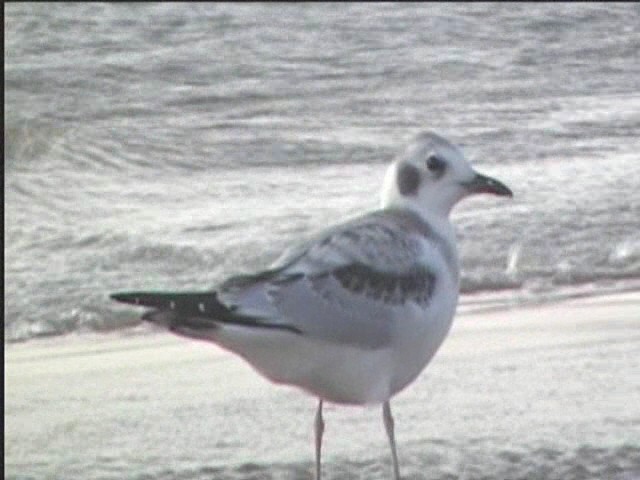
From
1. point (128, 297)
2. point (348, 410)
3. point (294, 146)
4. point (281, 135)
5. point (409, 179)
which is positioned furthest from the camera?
point (281, 135)

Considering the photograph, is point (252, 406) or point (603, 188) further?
point (603, 188)

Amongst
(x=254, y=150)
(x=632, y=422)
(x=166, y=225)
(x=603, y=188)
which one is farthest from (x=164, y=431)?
(x=254, y=150)

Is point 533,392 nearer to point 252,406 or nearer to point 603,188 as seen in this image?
point 252,406

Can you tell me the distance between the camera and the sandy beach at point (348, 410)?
5.40 m

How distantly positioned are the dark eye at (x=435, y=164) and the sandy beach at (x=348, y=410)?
0.65 m

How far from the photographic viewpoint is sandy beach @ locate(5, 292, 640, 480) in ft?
17.7

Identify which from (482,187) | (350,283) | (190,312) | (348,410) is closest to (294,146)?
(348,410)

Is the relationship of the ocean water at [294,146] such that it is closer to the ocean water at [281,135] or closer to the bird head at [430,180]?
the ocean water at [281,135]

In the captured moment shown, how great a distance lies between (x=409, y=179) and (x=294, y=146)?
341 centimetres

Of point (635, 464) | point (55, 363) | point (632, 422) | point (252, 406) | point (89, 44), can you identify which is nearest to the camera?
point (635, 464)

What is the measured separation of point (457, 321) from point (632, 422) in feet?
3.81

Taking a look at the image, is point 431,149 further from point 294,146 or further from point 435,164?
point 294,146

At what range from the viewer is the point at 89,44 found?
35.6 ft

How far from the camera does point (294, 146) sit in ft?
29.4
